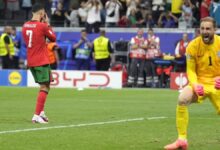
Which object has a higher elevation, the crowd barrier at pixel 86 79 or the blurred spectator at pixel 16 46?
the blurred spectator at pixel 16 46

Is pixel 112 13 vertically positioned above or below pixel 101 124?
above

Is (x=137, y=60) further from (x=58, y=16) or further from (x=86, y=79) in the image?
(x=58, y=16)

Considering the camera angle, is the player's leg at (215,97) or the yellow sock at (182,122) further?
the player's leg at (215,97)

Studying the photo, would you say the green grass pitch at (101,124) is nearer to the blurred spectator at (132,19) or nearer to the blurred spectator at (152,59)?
the blurred spectator at (152,59)

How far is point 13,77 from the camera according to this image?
1172 inches

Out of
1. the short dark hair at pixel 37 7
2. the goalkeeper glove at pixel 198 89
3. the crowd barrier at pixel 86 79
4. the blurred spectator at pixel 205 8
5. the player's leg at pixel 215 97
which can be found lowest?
the crowd barrier at pixel 86 79

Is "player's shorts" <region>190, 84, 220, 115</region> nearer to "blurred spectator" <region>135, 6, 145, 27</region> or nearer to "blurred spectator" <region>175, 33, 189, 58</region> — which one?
"blurred spectator" <region>175, 33, 189, 58</region>

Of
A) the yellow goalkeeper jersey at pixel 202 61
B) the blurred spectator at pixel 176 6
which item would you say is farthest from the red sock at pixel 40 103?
the blurred spectator at pixel 176 6

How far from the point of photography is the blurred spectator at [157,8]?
109 ft

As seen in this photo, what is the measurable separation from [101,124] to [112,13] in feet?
66.7

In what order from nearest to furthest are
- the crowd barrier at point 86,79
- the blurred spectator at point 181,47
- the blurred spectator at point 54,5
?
the crowd barrier at point 86,79 → the blurred spectator at point 181,47 → the blurred spectator at point 54,5

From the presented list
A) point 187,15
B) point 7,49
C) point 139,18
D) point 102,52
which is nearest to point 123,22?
point 139,18

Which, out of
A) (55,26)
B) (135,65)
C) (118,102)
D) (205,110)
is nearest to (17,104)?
(118,102)

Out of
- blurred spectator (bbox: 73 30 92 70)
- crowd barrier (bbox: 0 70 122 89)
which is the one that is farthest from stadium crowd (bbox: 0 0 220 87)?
crowd barrier (bbox: 0 70 122 89)
